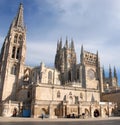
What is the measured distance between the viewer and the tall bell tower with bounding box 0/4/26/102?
55756 mm

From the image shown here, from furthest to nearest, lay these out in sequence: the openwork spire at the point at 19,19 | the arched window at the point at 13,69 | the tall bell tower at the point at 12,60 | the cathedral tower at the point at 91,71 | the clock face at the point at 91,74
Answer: the openwork spire at the point at 19,19 → the clock face at the point at 91,74 → the cathedral tower at the point at 91,71 → the arched window at the point at 13,69 → the tall bell tower at the point at 12,60

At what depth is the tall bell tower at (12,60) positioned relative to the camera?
183 ft

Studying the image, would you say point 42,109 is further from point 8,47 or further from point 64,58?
point 64,58

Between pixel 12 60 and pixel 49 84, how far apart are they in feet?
61.4

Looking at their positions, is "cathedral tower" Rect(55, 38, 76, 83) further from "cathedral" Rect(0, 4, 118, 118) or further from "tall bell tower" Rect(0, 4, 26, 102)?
"tall bell tower" Rect(0, 4, 26, 102)

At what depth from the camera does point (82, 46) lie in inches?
2771

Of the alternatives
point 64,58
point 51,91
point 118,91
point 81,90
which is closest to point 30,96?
point 51,91

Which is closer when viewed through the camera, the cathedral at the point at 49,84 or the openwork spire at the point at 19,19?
the cathedral at the point at 49,84

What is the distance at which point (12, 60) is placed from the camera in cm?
6106

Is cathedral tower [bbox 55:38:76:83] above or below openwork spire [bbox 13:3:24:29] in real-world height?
below

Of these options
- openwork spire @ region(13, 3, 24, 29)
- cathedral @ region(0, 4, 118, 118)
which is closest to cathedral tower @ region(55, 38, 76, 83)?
cathedral @ region(0, 4, 118, 118)

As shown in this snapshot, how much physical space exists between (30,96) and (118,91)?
28.0 metres

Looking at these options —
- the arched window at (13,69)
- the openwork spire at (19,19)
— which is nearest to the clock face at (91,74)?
the arched window at (13,69)

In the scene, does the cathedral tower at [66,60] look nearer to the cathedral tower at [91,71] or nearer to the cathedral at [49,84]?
the cathedral at [49,84]
